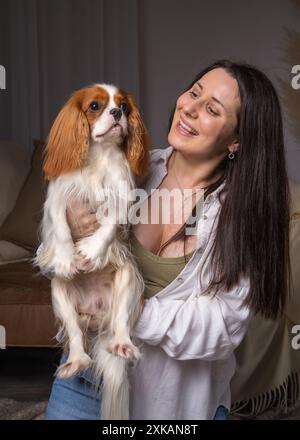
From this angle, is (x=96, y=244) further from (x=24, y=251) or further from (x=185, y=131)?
(x=24, y=251)

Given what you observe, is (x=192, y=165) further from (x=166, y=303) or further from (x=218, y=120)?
(x=166, y=303)

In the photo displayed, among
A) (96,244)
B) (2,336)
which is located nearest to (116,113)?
(96,244)

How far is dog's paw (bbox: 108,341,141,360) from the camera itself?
1466mm

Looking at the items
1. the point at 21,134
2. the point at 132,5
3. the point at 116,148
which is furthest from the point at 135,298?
A: the point at 132,5

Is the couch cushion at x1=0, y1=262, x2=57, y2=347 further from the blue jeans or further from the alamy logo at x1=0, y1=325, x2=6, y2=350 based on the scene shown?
the blue jeans

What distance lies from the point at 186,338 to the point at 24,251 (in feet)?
6.23

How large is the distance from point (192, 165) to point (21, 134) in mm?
1969

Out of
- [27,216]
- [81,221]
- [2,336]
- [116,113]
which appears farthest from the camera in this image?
[27,216]

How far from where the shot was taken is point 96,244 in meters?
1.50

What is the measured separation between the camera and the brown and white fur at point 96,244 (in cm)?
148

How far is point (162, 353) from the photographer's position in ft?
5.33

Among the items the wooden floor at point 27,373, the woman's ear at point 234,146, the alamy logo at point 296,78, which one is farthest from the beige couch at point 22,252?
the alamy logo at point 296,78

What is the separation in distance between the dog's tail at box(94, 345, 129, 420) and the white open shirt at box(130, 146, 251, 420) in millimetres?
45

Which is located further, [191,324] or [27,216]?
[27,216]
